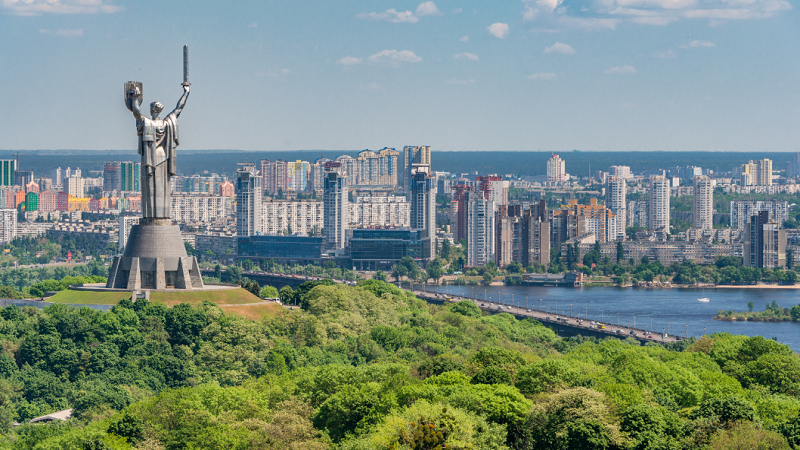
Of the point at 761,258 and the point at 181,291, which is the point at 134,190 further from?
the point at 181,291

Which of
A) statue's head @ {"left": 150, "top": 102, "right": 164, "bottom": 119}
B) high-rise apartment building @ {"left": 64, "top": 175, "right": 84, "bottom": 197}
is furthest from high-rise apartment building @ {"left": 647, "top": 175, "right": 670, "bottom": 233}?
statue's head @ {"left": 150, "top": 102, "right": 164, "bottom": 119}

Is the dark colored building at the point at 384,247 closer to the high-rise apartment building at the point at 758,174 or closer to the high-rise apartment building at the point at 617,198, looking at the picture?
the high-rise apartment building at the point at 617,198

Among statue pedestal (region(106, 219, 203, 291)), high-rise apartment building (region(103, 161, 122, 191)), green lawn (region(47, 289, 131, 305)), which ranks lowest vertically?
green lawn (region(47, 289, 131, 305))

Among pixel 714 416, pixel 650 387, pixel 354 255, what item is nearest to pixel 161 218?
pixel 650 387

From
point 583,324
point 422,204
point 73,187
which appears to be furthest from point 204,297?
point 73,187

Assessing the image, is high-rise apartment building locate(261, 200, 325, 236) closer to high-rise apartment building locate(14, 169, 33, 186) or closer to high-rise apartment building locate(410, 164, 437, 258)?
high-rise apartment building locate(410, 164, 437, 258)

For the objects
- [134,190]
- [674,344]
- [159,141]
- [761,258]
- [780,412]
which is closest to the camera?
[780,412]

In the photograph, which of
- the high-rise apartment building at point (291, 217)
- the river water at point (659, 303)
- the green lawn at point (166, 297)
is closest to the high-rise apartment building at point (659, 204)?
the high-rise apartment building at point (291, 217)
